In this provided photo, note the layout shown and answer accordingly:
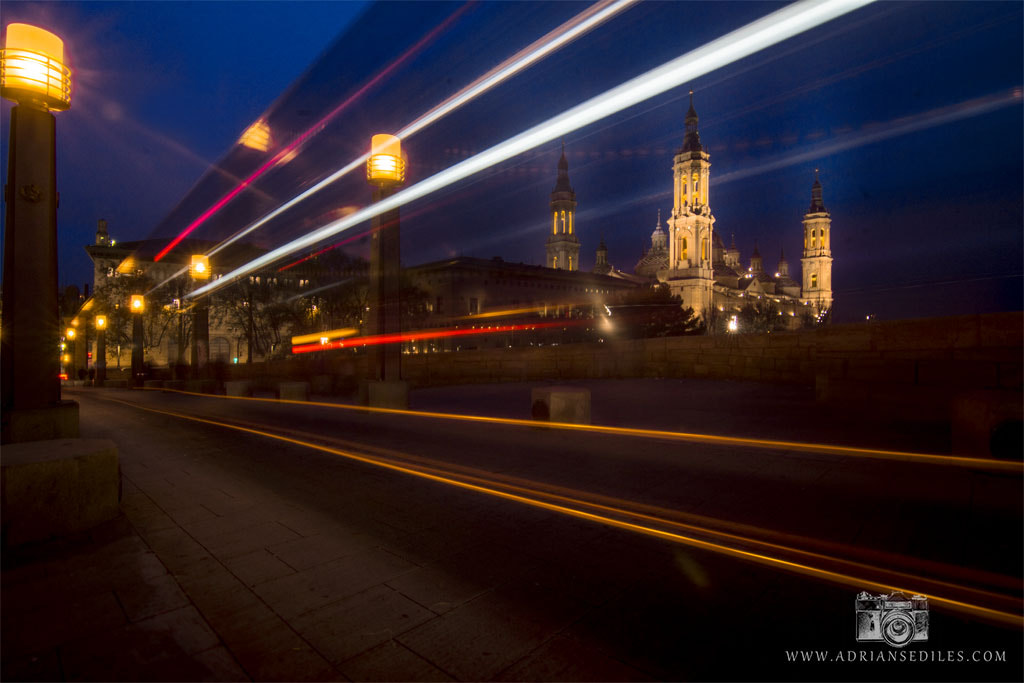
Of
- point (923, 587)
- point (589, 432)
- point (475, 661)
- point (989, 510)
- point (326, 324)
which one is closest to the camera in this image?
point (475, 661)

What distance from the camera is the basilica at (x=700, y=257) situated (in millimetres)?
101625

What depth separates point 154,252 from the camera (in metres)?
70.2

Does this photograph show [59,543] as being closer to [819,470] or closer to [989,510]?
[819,470]

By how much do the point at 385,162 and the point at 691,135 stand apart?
4257 inches

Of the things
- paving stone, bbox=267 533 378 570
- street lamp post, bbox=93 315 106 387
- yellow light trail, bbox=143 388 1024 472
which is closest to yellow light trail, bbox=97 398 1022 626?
paving stone, bbox=267 533 378 570

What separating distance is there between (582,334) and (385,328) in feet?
148

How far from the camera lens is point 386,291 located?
11.6 m

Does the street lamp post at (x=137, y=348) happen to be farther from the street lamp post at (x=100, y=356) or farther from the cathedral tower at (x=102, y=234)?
the cathedral tower at (x=102, y=234)

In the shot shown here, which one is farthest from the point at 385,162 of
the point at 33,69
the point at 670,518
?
the point at 670,518

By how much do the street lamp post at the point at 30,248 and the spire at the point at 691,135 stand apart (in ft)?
364

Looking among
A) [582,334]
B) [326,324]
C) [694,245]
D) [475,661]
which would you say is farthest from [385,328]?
[694,245]

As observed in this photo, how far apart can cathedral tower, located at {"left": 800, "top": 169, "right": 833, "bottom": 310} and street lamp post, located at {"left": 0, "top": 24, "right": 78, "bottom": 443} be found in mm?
151479

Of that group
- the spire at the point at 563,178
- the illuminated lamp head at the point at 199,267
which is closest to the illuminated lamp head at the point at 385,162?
the illuminated lamp head at the point at 199,267

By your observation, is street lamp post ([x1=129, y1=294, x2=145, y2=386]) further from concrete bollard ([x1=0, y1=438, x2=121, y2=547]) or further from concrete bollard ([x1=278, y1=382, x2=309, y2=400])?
concrete bollard ([x1=0, y1=438, x2=121, y2=547])
